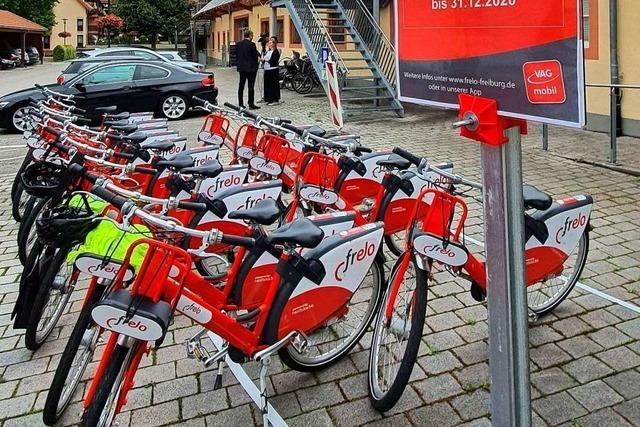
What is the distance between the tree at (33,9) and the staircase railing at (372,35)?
44402 millimetres

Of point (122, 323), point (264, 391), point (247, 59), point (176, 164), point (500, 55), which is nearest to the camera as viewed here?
point (500, 55)

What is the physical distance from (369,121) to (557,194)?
6.11 m

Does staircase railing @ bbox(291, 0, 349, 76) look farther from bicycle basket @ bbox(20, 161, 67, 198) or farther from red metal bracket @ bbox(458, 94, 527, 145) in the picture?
red metal bracket @ bbox(458, 94, 527, 145)

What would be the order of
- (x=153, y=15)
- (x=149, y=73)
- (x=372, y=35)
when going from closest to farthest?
(x=149, y=73) → (x=372, y=35) → (x=153, y=15)

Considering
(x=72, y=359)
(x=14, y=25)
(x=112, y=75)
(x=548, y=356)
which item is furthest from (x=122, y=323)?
(x=14, y=25)

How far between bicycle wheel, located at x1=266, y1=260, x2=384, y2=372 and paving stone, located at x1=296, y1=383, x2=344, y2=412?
0.13 m

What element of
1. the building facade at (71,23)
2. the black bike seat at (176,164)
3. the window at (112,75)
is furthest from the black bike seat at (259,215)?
the building facade at (71,23)

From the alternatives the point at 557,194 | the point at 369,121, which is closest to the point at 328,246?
the point at 557,194

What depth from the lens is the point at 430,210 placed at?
112 inches

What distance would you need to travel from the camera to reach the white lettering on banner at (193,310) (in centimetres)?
238

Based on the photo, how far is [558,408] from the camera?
2.76 meters

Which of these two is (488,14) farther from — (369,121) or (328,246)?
(369,121)

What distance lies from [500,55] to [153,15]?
4429cm

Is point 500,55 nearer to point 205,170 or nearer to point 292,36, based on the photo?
point 205,170
